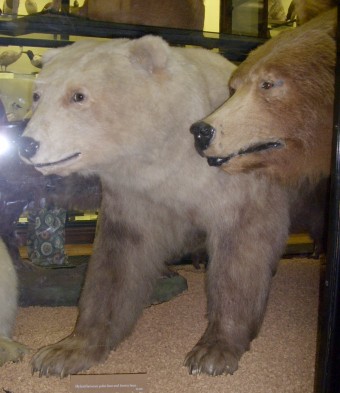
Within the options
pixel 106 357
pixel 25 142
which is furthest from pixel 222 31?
pixel 106 357

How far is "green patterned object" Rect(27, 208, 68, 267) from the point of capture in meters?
1.39

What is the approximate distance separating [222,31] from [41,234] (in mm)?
631

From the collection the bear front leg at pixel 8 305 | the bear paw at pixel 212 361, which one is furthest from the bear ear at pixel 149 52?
the bear paw at pixel 212 361

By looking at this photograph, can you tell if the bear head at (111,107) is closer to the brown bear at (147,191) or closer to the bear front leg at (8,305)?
the brown bear at (147,191)

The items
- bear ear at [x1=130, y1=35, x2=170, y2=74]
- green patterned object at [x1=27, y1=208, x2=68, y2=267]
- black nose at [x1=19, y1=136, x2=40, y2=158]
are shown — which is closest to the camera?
black nose at [x1=19, y1=136, x2=40, y2=158]

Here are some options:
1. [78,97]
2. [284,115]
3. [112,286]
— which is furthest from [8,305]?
[284,115]

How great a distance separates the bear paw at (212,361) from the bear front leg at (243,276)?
0.10 ft

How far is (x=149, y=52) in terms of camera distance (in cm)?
128

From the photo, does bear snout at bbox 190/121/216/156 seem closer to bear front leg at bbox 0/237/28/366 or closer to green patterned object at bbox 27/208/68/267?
green patterned object at bbox 27/208/68/267

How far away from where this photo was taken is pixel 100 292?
4.92 feet

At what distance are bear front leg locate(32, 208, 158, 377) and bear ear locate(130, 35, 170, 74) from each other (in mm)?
389

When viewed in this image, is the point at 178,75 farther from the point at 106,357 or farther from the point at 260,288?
→ the point at 106,357

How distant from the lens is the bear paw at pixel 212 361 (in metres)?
1.33

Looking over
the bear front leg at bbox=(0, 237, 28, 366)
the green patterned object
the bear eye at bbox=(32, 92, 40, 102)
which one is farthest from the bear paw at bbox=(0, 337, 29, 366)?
the bear eye at bbox=(32, 92, 40, 102)
